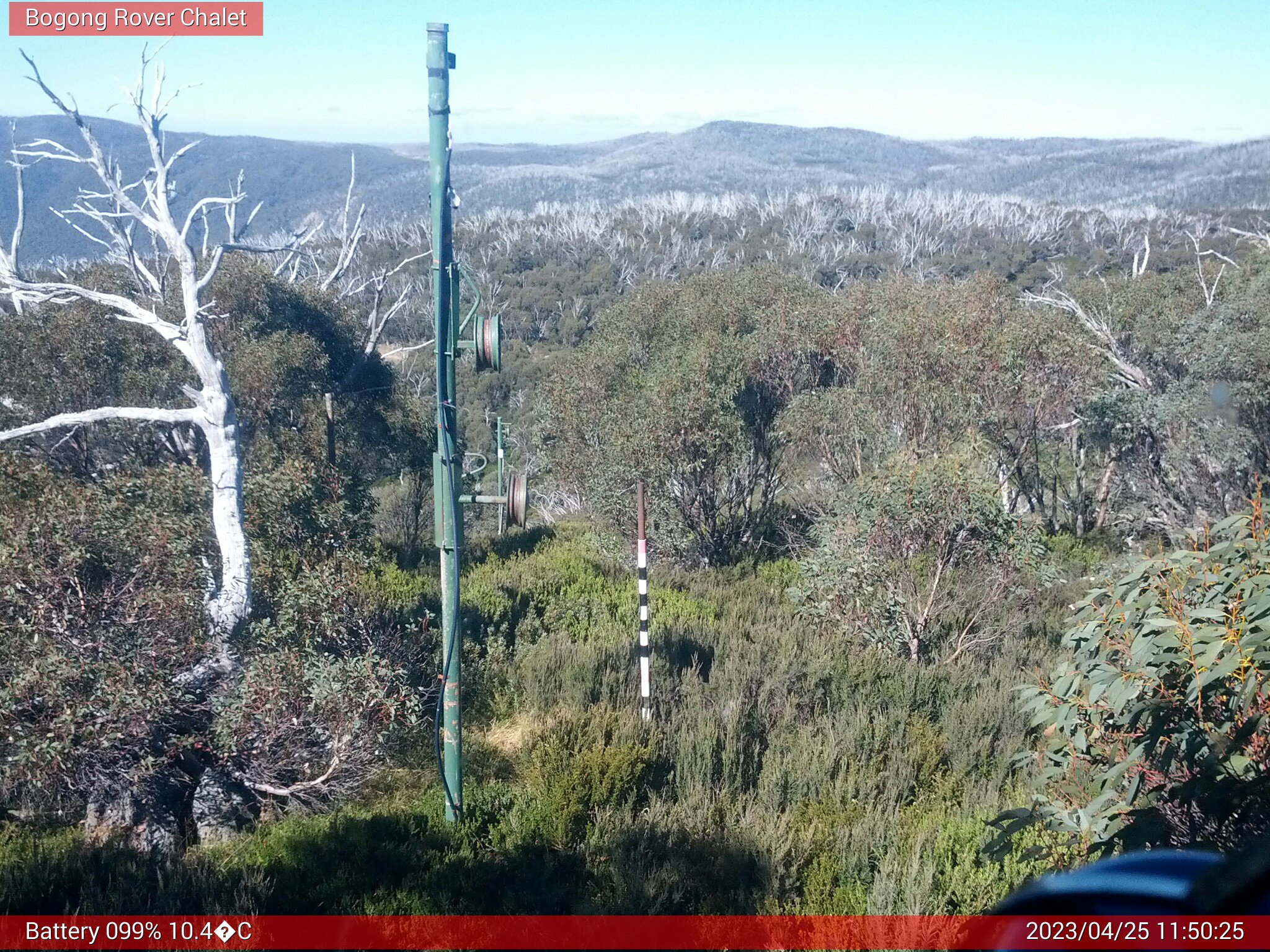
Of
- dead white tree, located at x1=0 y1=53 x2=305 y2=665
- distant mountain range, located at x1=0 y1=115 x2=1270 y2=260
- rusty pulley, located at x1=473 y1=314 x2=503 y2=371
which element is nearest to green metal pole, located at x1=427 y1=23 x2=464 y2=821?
rusty pulley, located at x1=473 y1=314 x2=503 y2=371

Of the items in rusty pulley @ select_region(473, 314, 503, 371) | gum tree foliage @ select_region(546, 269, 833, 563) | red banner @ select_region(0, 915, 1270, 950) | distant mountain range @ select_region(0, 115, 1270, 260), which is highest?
distant mountain range @ select_region(0, 115, 1270, 260)

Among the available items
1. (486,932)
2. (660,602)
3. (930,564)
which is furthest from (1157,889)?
(660,602)

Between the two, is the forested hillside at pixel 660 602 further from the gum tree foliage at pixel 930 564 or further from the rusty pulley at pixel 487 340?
the rusty pulley at pixel 487 340

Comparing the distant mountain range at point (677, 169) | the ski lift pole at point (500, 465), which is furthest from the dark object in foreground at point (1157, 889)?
the distant mountain range at point (677, 169)

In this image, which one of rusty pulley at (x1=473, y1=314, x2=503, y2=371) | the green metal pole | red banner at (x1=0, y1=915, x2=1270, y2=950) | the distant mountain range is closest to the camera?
red banner at (x1=0, y1=915, x2=1270, y2=950)

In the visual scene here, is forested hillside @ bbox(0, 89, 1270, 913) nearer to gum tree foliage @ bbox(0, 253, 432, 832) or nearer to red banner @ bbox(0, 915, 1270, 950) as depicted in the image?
gum tree foliage @ bbox(0, 253, 432, 832)

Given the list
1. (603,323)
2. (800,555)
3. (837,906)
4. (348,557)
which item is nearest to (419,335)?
(603,323)
